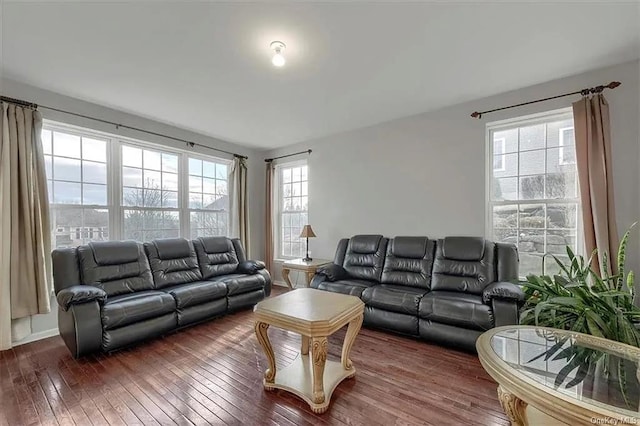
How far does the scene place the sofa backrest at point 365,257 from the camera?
139 inches

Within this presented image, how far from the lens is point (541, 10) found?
182cm

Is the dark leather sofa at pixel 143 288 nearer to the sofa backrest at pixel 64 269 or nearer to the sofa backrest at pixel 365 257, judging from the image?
the sofa backrest at pixel 64 269

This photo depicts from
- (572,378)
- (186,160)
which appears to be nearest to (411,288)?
(572,378)

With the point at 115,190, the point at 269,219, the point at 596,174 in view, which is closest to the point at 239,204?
the point at 269,219

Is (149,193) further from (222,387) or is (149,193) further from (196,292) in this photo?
(222,387)

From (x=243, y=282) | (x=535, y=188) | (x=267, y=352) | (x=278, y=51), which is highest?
(x=278, y=51)

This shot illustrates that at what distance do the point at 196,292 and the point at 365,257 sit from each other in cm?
213

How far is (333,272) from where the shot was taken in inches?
136

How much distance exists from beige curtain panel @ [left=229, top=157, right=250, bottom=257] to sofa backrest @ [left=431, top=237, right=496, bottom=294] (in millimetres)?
3220

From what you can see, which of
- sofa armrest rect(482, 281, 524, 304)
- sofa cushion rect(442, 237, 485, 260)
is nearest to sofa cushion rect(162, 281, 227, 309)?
sofa cushion rect(442, 237, 485, 260)

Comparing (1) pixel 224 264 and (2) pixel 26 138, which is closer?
(2) pixel 26 138

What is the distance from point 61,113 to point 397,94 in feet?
12.4

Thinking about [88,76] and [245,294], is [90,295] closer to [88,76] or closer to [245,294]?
[245,294]

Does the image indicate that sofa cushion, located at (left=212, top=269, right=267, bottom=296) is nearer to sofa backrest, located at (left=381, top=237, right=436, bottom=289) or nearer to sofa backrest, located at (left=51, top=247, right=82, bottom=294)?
sofa backrest, located at (left=51, top=247, right=82, bottom=294)
